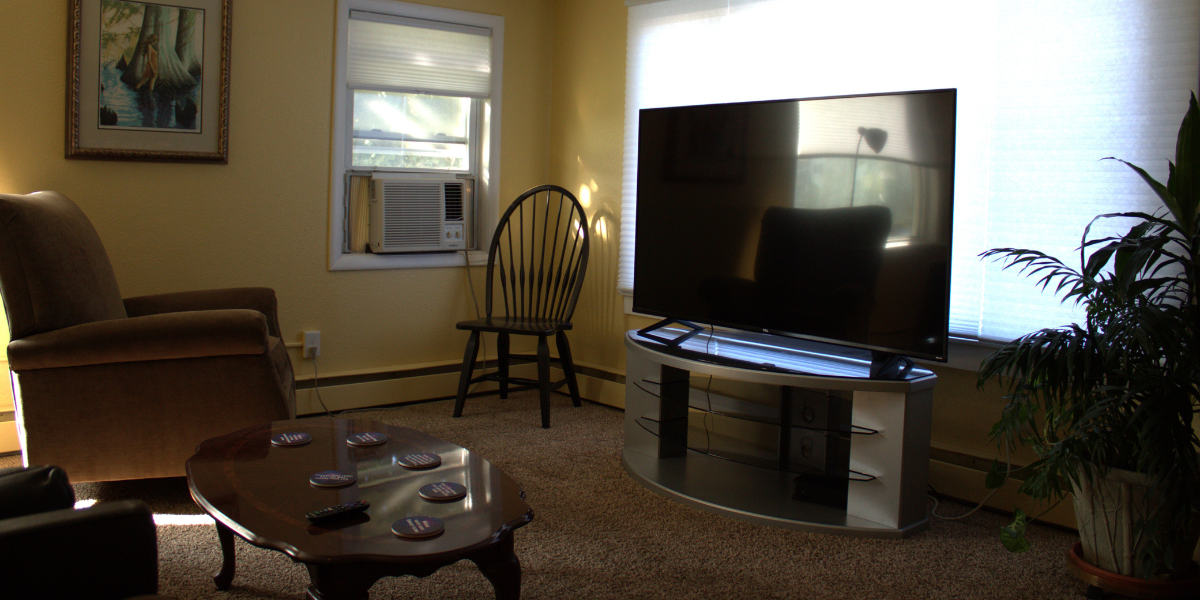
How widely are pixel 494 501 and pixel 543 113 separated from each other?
10.1 ft

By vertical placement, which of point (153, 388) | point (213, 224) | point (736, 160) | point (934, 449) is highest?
point (736, 160)

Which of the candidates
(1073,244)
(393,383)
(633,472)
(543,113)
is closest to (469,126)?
(543,113)

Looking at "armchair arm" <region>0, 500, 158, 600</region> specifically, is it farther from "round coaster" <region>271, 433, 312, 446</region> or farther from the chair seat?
the chair seat

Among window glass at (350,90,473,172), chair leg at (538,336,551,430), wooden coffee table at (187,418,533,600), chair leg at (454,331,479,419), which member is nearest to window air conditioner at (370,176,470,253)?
window glass at (350,90,473,172)

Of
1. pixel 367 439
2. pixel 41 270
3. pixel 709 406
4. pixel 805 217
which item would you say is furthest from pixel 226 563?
pixel 805 217

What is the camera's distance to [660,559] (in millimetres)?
2320

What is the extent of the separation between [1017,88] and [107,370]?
286 cm

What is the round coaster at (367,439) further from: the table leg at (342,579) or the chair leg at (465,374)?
the chair leg at (465,374)

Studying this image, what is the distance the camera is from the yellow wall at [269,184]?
3.10 metres

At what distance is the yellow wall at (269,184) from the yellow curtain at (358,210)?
137 millimetres

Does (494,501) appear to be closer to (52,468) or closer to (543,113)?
(52,468)

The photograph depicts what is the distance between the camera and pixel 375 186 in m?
3.93

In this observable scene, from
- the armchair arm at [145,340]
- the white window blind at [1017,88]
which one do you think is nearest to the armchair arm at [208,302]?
the armchair arm at [145,340]

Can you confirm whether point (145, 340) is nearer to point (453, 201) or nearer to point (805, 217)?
point (453, 201)
